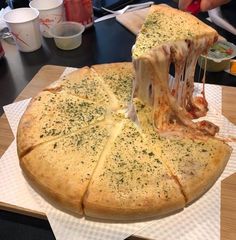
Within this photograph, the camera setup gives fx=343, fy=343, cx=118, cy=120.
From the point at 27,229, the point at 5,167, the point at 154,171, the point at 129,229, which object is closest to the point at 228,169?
the point at 154,171

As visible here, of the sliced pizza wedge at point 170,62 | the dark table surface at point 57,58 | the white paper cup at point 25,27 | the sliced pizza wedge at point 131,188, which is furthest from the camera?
the white paper cup at point 25,27

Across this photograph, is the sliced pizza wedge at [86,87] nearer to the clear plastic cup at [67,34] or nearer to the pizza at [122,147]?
the pizza at [122,147]

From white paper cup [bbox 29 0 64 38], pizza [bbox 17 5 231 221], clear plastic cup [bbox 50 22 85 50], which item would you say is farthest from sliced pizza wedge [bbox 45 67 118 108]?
white paper cup [bbox 29 0 64 38]

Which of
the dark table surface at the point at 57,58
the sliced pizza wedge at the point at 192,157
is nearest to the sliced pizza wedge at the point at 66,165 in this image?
the sliced pizza wedge at the point at 192,157

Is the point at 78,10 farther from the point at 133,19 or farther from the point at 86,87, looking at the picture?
the point at 86,87

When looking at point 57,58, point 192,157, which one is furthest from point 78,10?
point 192,157

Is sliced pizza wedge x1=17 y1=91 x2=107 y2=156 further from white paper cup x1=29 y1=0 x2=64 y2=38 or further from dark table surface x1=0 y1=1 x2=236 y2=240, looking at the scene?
white paper cup x1=29 y1=0 x2=64 y2=38
